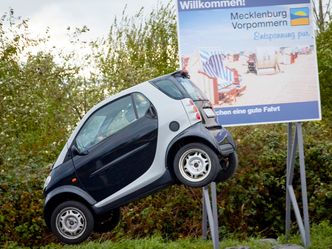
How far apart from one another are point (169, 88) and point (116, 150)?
0.72 metres

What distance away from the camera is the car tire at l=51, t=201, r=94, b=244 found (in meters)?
6.67

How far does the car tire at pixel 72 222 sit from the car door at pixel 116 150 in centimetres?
18

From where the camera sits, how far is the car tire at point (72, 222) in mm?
6672

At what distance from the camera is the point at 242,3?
344 inches

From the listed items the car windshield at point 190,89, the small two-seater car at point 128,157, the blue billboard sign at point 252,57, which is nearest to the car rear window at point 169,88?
the small two-seater car at point 128,157

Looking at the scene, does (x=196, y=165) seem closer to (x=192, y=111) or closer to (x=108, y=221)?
(x=192, y=111)

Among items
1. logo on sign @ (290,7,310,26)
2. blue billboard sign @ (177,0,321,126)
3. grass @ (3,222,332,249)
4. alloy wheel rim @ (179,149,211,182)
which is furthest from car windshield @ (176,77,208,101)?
grass @ (3,222,332,249)

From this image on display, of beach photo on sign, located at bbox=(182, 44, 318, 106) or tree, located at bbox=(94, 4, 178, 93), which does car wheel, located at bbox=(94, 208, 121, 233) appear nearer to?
beach photo on sign, located at bbox=(182, 44, 318, 106)

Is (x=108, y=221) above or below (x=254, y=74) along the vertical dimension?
below

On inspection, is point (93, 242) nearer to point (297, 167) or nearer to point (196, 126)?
point (297, 167)

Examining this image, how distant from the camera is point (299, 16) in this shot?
8.84m

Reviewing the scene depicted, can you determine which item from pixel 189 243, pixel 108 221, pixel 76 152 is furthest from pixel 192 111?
pixel 189 243

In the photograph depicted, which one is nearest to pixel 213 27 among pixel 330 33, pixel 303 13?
pixel 303 13

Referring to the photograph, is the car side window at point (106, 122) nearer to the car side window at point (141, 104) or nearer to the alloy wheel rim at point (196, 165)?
the car side window at point (141, 104)
